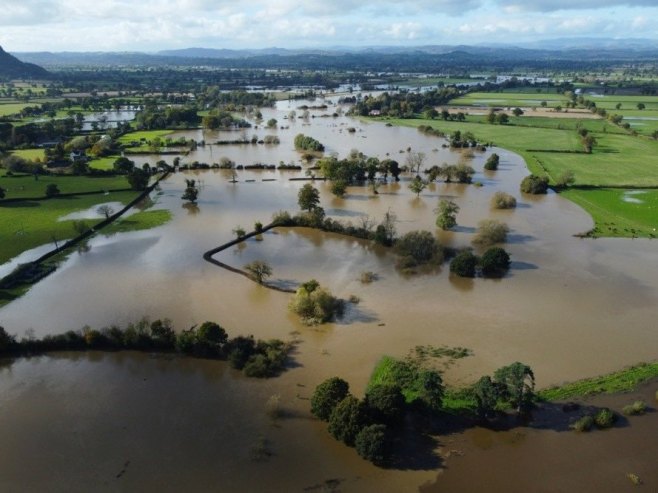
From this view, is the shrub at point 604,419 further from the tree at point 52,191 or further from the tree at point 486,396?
the tree at point 52,191

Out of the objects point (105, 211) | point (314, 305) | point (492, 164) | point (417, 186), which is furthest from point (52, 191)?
point (492, 164)

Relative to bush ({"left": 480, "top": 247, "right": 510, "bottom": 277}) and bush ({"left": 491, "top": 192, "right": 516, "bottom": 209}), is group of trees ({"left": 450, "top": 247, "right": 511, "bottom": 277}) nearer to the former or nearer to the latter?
bush ({"left": 480, "top": 247, "right": 510, "bottom": 277})

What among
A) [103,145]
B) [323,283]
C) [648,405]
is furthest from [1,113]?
[648,405]

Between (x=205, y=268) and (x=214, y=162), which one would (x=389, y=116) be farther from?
(x=205, y=268)

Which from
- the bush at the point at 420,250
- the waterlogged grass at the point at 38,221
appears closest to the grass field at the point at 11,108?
the waterlogged grass at the point at 38,221

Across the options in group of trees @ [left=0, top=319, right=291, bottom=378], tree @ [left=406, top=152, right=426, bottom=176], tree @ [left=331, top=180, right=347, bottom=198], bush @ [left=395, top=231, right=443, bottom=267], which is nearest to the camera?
group of trees @ [left=0, top=319, right=291, bottom=378]

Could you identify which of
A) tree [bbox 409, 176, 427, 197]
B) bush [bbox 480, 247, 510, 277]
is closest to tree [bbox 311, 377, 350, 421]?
bush [bbox 480, 247, 510, 277]
